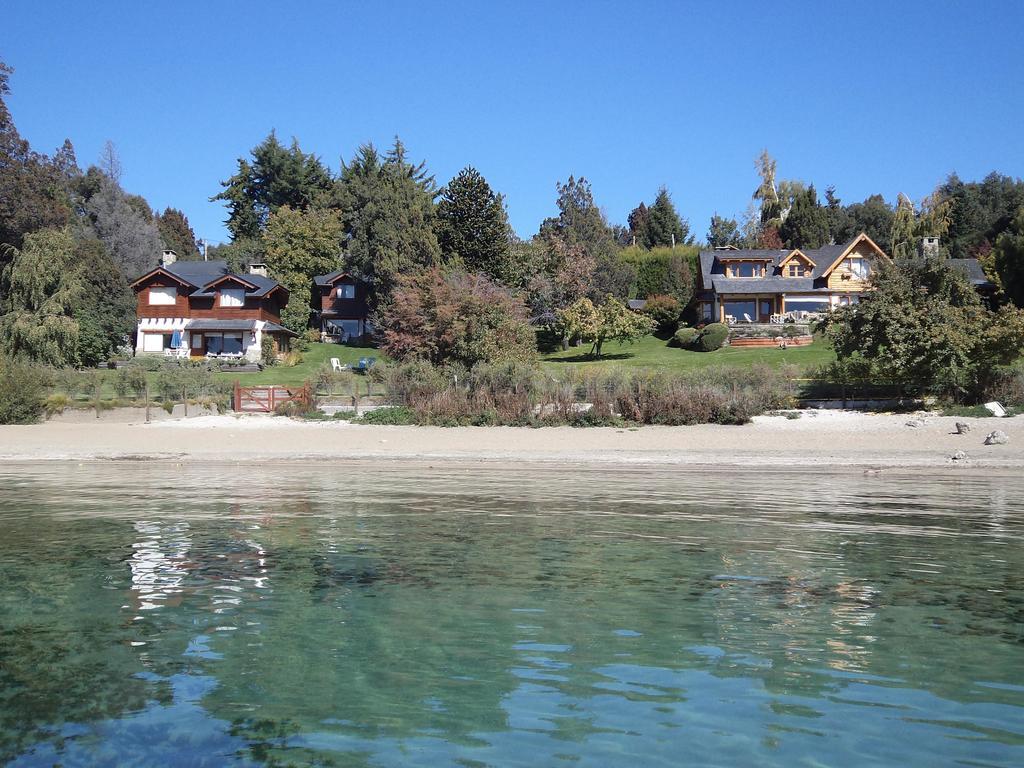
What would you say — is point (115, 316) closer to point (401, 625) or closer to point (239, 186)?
point (239, 186)

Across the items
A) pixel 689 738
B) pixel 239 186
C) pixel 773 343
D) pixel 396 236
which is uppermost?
pixel 239 186

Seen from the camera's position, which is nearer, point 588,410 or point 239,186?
point 588,410

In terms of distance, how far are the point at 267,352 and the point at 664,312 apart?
29.6m

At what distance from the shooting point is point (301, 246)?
85.8m

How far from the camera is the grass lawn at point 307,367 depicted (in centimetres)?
5562

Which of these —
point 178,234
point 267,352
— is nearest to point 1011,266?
point 267,352

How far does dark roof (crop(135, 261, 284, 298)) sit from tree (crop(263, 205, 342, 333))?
424cm

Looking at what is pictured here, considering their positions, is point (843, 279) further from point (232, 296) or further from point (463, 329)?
point (232, 296)

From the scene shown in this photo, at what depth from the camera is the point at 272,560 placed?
1343 centimetres

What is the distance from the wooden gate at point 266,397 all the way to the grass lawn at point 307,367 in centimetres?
1280

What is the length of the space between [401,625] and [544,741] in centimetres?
342

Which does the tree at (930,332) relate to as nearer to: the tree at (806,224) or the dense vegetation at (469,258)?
the dense vegetation at (469,258)

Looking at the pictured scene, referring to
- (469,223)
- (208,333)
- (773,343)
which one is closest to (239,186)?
(208,333)

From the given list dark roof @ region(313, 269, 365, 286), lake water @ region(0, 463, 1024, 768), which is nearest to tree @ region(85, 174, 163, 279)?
dark roof @ region(313, 269, 365, 286)
